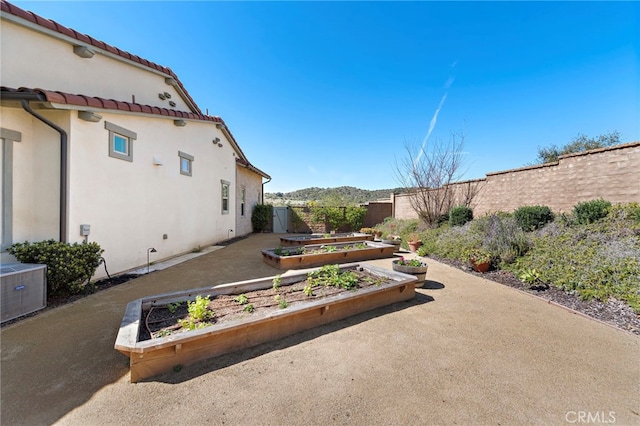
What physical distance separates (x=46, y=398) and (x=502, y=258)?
8.04m

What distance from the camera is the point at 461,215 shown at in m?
9.32

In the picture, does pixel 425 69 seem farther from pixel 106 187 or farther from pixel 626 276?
pixel 106 187

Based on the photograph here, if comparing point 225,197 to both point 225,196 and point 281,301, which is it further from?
point 281,301

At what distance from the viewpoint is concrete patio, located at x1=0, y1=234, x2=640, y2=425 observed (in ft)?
6.09

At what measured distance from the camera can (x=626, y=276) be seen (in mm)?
4027

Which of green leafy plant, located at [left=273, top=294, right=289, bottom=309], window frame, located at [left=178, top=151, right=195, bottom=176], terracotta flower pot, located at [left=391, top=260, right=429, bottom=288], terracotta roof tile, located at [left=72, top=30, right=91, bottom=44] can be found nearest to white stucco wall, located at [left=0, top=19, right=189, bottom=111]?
terracotta roof tile, located at [left=72, top=30, right=91, bottom=44]

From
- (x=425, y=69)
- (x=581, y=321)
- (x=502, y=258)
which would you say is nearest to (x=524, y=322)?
(x=581, y=321)

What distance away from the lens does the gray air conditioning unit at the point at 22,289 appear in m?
3.20

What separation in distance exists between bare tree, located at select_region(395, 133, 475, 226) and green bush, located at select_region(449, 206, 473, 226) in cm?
113

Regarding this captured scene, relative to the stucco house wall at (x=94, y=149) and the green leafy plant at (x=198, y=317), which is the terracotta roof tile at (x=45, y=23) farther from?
the green leafy plant at (x=198, y=317)

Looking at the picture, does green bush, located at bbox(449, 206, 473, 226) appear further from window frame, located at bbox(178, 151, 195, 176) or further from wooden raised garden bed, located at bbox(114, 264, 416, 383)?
window frame, located at bbox(178, 151, 195, 176)

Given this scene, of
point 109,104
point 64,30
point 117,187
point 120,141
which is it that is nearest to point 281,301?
point 117,187

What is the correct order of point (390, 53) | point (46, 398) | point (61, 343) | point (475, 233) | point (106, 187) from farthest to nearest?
point (390, 53) < point (475, 233) < point (106, 187) < point (61, 343) < point (46, 398)

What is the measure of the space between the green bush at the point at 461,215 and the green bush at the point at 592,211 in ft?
11.3
